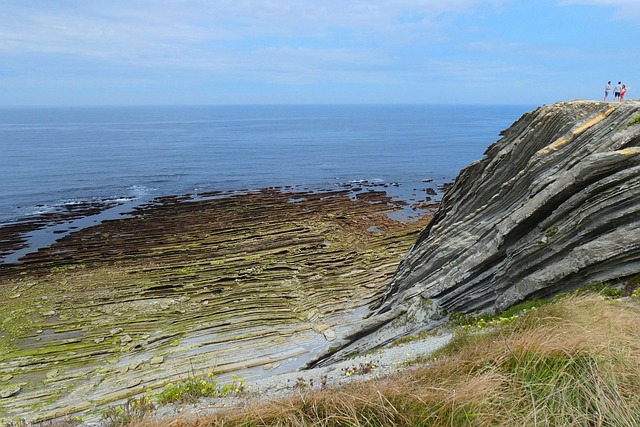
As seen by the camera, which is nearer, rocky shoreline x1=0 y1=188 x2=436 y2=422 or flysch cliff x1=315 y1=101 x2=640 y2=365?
flysch cliff x1=315 y1=101 x2=640 y2=365

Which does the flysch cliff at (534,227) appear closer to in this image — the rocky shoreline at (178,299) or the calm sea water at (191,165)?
the rocky shoreline at (178,299)

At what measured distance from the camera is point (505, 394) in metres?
6.30

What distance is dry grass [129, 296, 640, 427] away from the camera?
5871mm

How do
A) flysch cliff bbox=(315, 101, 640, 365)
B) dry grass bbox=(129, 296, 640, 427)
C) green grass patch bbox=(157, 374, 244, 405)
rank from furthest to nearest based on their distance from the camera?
flysch cliff bbox=(315, 101, 640, 365) → green grass patch bbox=(157, 374, 244, 405) → dry grass bbox=(129, 296, 640, 427)

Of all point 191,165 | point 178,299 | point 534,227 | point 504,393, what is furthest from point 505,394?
point 191,165

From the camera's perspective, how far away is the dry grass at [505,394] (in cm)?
587

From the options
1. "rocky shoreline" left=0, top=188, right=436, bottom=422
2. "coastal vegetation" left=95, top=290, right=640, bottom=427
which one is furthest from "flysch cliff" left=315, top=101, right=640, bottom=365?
"coastal vegetation" left=95, top=290, right=640, bottom=427

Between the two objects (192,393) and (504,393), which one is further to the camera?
(192,393)

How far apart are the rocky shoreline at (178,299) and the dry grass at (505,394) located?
6.23 m

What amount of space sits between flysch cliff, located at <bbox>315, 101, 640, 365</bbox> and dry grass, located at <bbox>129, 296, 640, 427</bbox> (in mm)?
5913

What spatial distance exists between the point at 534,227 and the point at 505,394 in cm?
1074

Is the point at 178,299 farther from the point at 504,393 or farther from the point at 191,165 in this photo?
the point at 191,165

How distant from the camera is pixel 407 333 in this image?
1712 centimetres

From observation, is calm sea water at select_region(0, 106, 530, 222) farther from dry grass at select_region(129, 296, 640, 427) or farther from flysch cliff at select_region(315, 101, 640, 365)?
dry grass at select_region(129, 296, 640, 427)
